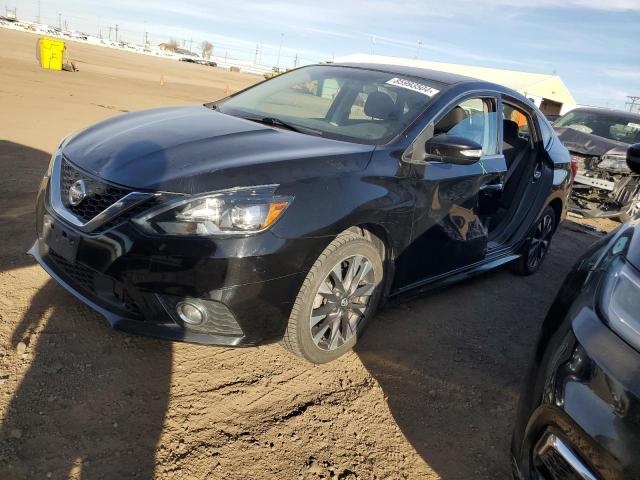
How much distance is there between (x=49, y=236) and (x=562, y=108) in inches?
2072

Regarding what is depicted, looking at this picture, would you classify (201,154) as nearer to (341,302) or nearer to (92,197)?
(92,197)

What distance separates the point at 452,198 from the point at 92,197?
2158 mm

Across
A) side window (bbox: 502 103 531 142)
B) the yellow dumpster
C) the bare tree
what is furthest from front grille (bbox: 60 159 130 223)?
the bare tree

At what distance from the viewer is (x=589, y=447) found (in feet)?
4.77

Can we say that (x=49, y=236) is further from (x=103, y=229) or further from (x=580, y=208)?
(x=580, y=208)

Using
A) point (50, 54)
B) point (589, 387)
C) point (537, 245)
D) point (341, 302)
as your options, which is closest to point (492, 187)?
point (537, 245)

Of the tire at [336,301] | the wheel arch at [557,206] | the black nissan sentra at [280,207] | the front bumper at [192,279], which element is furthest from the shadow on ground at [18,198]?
the wheel arch at [557,206]

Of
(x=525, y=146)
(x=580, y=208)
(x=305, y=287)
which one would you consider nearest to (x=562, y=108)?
(x=580, y=208)

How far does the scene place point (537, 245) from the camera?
499 cm

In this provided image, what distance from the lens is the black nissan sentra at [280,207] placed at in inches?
89.4

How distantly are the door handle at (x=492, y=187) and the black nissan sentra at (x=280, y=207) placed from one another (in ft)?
0.06

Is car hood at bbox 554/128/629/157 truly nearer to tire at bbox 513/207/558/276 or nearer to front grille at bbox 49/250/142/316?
tire at bbox 513/207/558/276

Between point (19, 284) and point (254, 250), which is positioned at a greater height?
point (254, 250)

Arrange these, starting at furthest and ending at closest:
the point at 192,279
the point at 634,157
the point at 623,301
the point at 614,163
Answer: the point at 614,163, the point at 634,157, the point at 192,279, the point at 623,301
